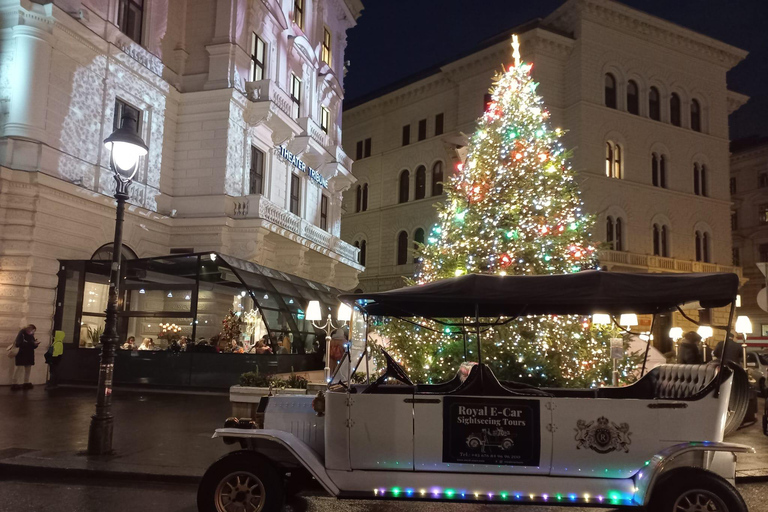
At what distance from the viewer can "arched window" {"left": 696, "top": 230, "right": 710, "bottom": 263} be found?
38125mm

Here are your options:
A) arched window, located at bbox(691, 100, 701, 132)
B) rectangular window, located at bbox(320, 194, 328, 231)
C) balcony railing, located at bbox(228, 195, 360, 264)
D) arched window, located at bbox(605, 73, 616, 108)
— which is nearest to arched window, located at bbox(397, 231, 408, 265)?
rectangular window, located at bbox(320, 194, 328, 231)

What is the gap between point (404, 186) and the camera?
145 feet

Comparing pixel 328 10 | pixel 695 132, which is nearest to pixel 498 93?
pixel 328 10

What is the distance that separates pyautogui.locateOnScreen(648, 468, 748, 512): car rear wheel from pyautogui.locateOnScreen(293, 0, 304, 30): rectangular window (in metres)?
26.7

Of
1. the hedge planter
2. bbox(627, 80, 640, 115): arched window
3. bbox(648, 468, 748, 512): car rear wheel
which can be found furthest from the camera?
bbox(627, 80, 640, 115): arched window

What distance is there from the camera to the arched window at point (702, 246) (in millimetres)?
38125

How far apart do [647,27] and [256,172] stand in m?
25.5

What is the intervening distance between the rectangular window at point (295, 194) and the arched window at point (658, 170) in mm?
21739

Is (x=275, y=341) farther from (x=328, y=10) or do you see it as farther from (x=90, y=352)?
(x=328, y=10)

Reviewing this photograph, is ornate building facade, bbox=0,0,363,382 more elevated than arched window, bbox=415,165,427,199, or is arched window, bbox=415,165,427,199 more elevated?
arched window, bbox=415,165,427,199

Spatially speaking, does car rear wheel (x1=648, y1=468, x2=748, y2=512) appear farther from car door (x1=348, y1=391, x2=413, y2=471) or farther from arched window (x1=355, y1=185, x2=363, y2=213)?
arched window (x1=355, y1=185, x2=363, y2=213)

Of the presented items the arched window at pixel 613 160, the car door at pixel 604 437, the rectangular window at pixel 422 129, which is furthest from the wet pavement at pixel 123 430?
the rectangular window at pixel 422 129

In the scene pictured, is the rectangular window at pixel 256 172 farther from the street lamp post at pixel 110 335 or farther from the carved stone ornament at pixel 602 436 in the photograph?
the carved stone ornament at pixel 602 436

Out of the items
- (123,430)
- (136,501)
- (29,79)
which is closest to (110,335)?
(123,430)
